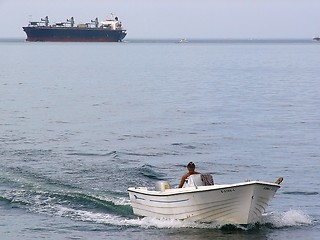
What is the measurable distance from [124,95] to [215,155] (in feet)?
130

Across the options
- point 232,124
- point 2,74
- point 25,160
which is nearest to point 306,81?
point 2,74

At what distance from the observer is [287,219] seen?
2950cm

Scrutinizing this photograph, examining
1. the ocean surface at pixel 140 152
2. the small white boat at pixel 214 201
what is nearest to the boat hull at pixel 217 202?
the small white boat at pixel 214 201

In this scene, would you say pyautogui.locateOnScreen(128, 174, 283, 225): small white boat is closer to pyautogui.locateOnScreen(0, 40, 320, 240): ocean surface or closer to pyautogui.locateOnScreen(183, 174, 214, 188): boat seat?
pyautogui.locateOnScreen(183, 174, 214, 188): boat seat

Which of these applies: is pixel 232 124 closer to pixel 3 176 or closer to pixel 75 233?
pixel 3 176

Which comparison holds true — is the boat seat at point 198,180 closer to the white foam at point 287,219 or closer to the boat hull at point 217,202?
the boat hull at point 217,202

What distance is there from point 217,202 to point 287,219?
3503 millimetres

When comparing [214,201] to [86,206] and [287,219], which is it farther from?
[86,206]

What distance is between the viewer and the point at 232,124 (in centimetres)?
5762

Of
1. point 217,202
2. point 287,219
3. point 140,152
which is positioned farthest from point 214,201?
point 140,152

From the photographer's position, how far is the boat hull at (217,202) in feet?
87.7

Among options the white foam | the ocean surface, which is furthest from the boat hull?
the white foam

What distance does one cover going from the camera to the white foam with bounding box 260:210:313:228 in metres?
29.0

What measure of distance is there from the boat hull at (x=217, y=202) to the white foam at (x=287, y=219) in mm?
1160
